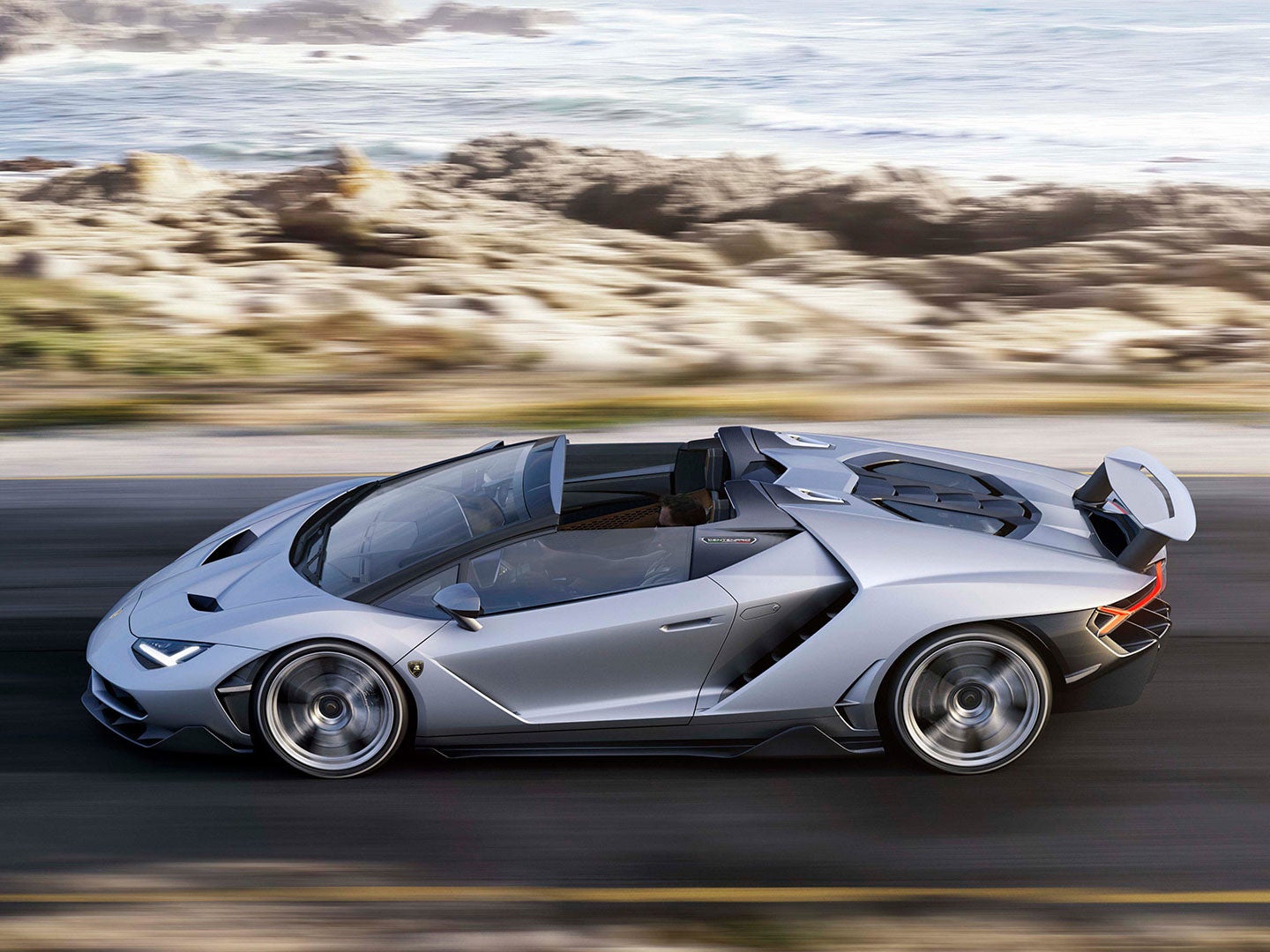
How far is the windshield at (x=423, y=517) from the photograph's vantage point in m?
5.05

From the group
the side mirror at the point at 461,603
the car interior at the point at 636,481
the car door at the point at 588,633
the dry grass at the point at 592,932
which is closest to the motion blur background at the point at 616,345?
the dry grass at the point at 592,932

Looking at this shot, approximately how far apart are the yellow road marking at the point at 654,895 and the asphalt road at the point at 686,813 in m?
0.05

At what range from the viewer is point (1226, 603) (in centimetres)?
714

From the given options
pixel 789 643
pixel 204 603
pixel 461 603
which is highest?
pixel 461 603

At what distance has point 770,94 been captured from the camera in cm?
3631

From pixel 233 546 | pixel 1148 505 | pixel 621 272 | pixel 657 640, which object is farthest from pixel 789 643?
pixel 621 272

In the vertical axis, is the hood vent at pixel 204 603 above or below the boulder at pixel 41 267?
above

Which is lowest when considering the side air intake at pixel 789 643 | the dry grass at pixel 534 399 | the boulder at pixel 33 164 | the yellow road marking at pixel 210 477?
the boulder at pixel 33 164

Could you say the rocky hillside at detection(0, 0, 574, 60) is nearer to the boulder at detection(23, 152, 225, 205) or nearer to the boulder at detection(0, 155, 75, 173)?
the boulder at detection(0, 155, 75, 173)

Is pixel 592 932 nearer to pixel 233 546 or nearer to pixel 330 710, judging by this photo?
pixel 330 710

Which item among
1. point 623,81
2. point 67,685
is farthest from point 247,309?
point 623,81

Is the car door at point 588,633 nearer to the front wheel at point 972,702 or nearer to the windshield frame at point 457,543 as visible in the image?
the windshield frame at point 457,543

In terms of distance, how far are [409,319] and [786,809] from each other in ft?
50.6

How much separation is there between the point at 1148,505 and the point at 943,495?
0.89m
